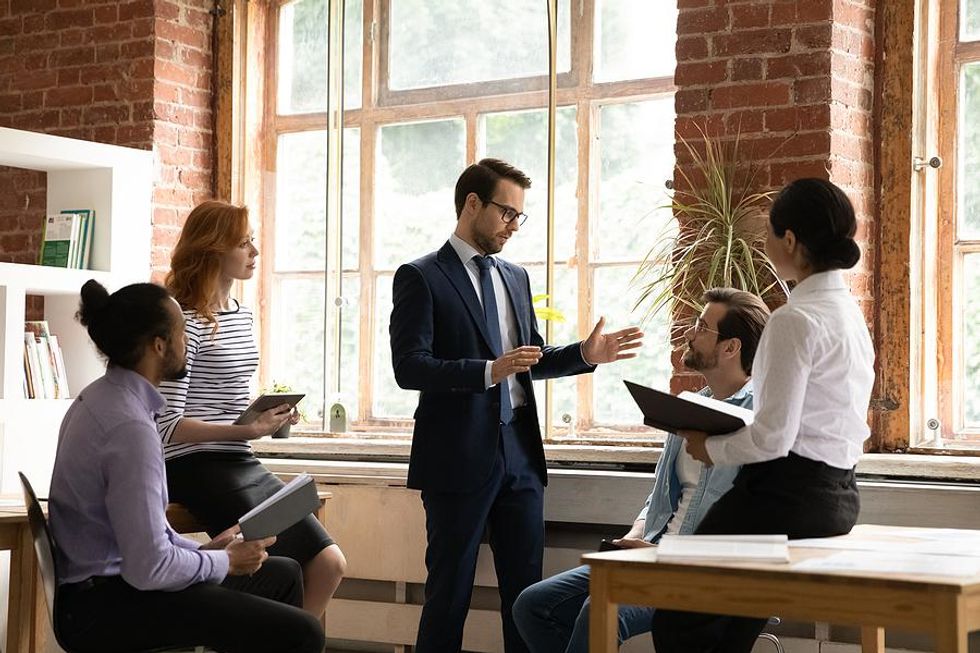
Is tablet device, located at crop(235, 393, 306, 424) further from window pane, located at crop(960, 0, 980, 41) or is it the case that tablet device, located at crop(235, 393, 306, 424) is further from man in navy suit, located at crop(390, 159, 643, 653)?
window pane, located at crop(960, 0, 980, 41)

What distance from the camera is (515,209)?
13.4 ft

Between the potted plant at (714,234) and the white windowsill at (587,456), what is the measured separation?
52 cm

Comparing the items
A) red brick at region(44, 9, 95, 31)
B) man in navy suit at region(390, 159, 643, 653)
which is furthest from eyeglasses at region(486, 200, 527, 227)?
red brick at region(44, 9, 95, 31)

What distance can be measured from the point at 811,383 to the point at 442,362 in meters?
1.30

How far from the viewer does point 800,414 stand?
284 cm

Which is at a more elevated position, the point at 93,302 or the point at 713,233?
the point at 713,233

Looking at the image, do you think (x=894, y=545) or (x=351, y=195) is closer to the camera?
(x=894, y=545)

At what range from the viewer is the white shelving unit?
497 cm

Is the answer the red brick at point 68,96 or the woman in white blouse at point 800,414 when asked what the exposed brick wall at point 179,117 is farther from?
the woman in white blouse at point 800,414

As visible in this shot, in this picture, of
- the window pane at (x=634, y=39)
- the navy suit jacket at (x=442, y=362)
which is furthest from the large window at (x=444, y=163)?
the navy suit jacket at (x=442, y=362)

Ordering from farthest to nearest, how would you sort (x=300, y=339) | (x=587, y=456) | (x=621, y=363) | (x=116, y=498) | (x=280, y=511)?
(x=300, y=339) → (x=621, y=363) → (x=587, y=456) → (x=280, y=511) → (x=116, y=498)

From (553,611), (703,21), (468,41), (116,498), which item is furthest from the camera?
(468,41)

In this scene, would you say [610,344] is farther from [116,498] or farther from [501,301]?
[116,498]

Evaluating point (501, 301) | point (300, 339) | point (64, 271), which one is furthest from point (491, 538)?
point (64, 271)
